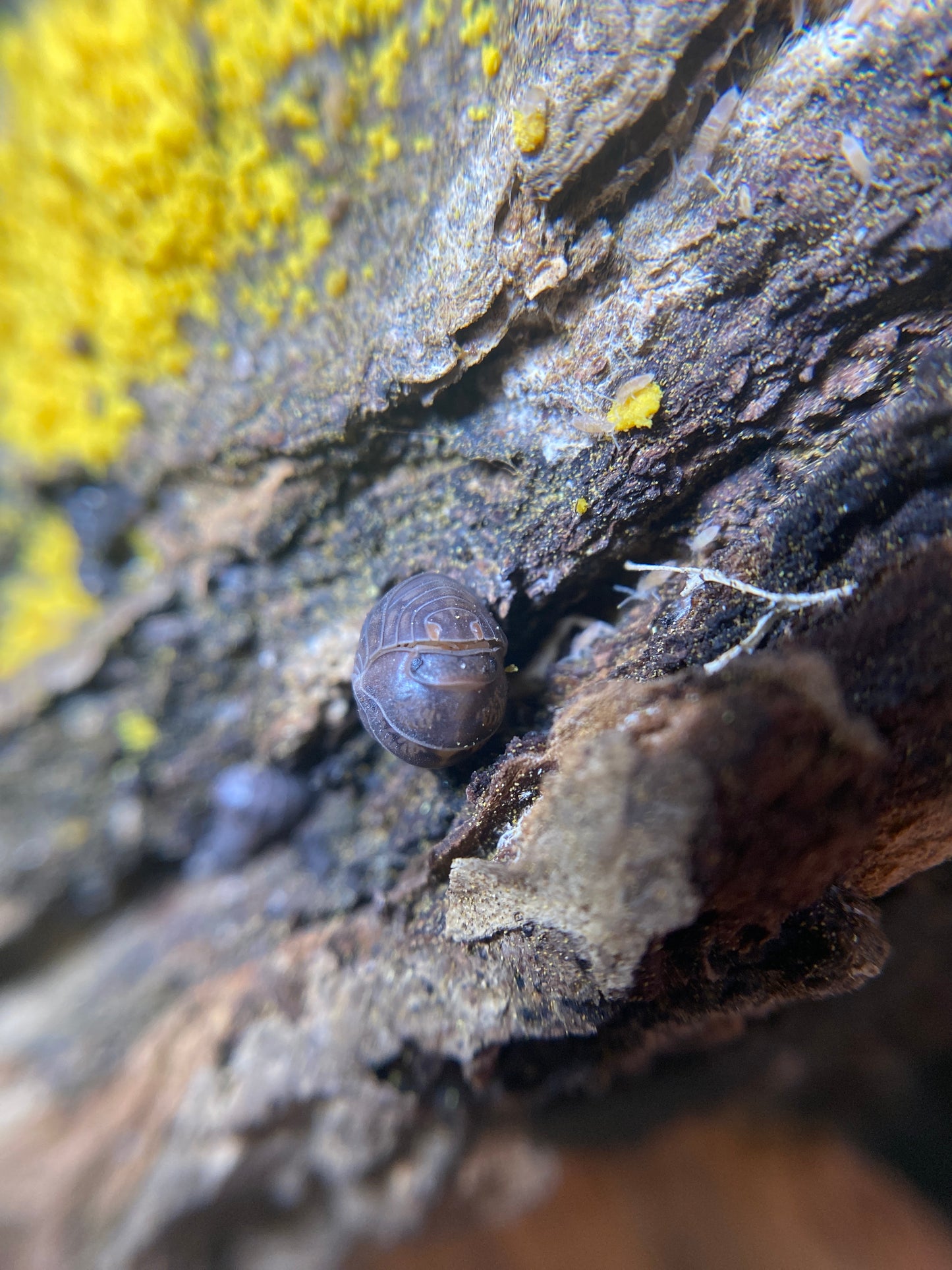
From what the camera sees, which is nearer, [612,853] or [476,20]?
[612,853]

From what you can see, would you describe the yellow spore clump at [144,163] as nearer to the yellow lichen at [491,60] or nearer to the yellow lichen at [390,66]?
the yellow lichen at [390,66]

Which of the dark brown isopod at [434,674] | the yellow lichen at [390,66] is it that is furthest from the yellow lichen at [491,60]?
the dark brown isopod at [434,674]

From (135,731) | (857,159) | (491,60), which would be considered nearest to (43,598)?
(135,731)

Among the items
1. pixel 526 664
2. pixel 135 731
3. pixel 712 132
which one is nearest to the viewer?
pixel 712 132

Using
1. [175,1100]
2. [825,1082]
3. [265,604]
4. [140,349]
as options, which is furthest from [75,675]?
[825,1082]

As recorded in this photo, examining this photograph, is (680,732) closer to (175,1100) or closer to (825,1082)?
(175,1100)

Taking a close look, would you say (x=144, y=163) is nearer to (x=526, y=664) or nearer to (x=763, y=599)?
(x=526, y=664)
